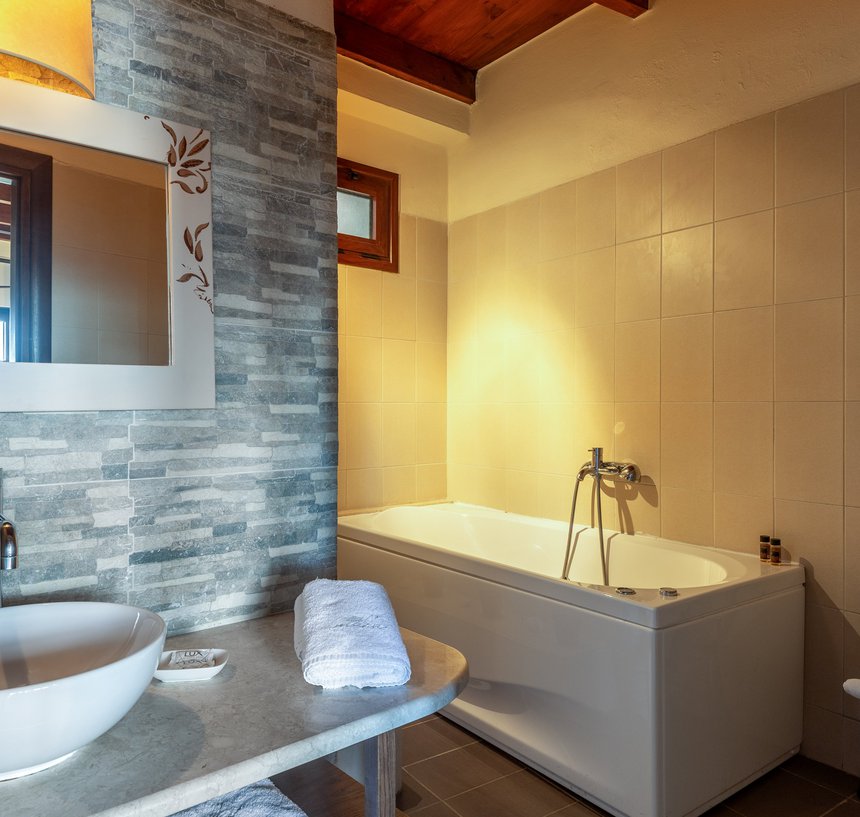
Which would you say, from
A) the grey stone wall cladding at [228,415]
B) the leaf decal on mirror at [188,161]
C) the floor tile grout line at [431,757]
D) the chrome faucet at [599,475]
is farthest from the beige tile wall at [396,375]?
the leaf decal on mirror at [188,161]

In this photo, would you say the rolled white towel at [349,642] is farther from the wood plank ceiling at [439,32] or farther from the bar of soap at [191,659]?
the wood plank ceiling at [439,32]

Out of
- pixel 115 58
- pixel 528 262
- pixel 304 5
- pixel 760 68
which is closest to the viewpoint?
pixel 115 58

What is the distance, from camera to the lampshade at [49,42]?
3.54ft

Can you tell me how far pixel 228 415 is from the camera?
4.94 ft

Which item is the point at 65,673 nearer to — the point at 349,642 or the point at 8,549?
the point at 8,549

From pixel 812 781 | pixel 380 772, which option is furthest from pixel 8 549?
pixel 812 781

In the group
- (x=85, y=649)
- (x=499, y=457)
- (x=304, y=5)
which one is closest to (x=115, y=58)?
(x=304, y=5)

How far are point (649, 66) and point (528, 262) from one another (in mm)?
1010

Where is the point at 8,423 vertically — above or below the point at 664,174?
below

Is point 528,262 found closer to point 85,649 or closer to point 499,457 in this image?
point 499,457

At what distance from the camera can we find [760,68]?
253 cm

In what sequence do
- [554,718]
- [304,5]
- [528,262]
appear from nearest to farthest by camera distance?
[304,5], [554,718], [528,262]

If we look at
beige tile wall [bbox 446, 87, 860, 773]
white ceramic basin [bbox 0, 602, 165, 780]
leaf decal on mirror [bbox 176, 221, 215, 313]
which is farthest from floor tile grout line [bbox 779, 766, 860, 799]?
leaf decal on mirror [bbox 176, 221, 215, 313]

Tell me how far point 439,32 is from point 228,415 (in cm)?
269
